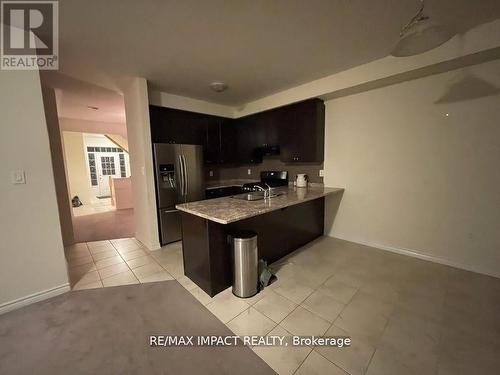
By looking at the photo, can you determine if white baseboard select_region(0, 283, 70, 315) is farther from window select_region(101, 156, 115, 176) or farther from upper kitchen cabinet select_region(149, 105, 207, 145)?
window select_region(101, 156, 115, 176)

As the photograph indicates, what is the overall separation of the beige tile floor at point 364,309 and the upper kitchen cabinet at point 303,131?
163 cm

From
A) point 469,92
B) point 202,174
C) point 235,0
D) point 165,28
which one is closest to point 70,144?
point 202,174

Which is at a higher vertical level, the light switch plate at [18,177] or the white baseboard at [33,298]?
the light switch plate at [18,177]

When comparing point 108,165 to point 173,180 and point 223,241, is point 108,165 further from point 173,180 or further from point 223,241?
point 223,241

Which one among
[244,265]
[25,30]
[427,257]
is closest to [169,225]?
[244,265]

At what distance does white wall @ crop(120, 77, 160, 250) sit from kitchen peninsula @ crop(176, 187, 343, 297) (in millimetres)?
1061

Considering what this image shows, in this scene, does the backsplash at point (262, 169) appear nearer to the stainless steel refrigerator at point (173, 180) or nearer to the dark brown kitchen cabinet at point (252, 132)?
the dark brown kitchen cabinet at point (252, 132)

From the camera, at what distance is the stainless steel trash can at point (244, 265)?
1977 millimetres

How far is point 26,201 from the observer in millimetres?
1929

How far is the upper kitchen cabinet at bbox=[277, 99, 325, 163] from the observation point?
11.0 feet

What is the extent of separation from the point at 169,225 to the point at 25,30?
2.67 metres

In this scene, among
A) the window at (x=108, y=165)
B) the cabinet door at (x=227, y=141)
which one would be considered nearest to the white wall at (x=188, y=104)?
the cabinet door at (x=227, y=141)

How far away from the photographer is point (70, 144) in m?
7.57

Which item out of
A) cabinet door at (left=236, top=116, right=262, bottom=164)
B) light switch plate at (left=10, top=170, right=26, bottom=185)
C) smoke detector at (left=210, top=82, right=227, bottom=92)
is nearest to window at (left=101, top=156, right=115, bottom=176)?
cabinet door at (left=236, top=116, right=262, bottom=164)
